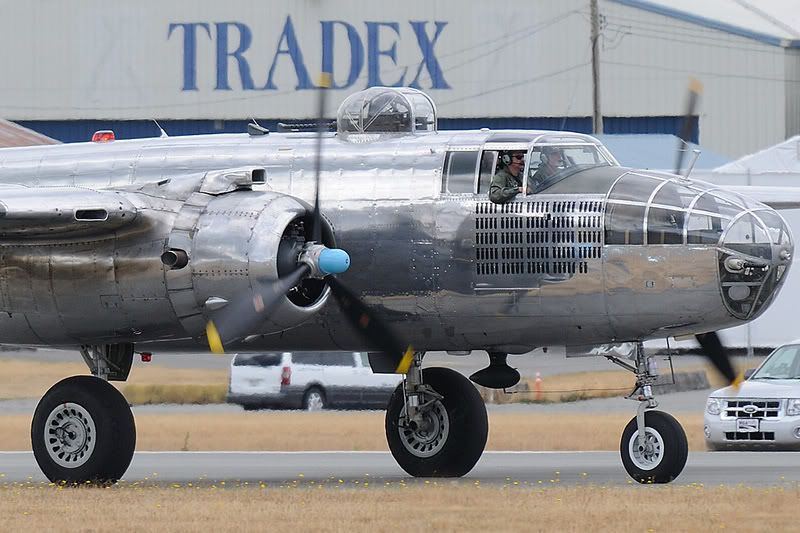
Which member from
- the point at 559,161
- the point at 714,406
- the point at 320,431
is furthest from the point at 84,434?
the point at 320,431

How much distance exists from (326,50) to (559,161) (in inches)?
1721

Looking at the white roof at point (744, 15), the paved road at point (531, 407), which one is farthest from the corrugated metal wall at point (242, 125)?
the paved road at point (531, 407)

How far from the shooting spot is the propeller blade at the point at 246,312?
1670cm

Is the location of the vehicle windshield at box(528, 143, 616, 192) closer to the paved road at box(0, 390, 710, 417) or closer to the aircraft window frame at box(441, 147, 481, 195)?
the aircraft window frame at box(441, 147, 481, 195)

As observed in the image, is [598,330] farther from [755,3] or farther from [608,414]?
[755,3]

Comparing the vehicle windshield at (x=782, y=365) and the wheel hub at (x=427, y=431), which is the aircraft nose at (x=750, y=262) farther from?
the vehicle windshield at (x=782, y=365)

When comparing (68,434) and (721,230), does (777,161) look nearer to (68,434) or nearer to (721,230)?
(721,230)

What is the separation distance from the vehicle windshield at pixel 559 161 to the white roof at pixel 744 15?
146 feet

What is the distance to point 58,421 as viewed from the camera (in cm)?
1831

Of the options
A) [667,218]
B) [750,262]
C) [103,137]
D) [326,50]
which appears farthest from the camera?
[326,50]

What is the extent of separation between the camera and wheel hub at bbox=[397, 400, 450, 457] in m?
19.7

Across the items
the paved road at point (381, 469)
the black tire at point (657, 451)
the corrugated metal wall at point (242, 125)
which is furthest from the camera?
the corrugated metal wall at point (242, 125)

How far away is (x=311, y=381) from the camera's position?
33656 mm

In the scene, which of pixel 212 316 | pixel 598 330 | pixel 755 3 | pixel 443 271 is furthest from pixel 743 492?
pixel 755 3
